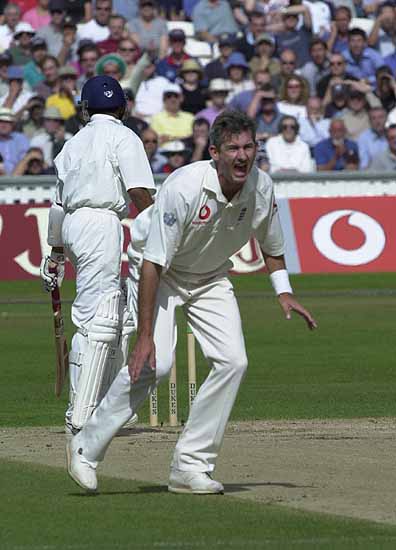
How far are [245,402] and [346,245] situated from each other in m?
10.7

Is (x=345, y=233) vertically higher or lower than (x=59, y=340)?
lower

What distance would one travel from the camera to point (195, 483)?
7.58 meters

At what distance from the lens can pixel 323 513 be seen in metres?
7.00

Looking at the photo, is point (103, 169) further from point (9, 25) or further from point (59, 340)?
point (9, 25)

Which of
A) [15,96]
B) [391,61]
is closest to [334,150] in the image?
[391,61]

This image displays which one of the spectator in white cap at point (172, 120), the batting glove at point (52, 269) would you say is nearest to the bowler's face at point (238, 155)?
the batting glove at point (52, 269)

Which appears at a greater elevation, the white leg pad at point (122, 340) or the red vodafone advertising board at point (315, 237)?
the white leg pad at point (122, 340)

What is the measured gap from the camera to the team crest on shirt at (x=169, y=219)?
726 centimetres

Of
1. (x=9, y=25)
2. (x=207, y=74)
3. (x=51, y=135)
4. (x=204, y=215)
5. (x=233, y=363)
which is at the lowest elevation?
(x=51, y=135)

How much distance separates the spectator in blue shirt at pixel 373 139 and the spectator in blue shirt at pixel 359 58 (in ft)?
5.30

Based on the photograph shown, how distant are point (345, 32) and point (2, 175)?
6940mm

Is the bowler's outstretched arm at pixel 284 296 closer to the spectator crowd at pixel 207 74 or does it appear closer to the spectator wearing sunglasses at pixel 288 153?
the spectator crowd at pixel 207 74

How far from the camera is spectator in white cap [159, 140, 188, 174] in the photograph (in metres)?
23.5

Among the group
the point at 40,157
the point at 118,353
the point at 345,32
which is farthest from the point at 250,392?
the point at 345,32
